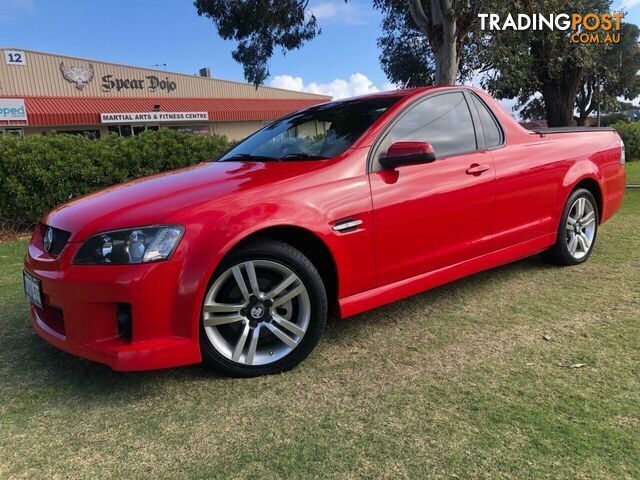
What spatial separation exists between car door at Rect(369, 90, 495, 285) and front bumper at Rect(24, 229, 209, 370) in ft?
3.82

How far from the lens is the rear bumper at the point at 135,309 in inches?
94.3

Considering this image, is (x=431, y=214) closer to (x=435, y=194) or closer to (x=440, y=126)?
(x=435, y=194)

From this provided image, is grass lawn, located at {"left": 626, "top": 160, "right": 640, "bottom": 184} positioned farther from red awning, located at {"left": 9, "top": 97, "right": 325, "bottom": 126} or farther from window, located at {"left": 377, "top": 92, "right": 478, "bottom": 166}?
red awning, located at {"left": 9, "top": 97, "right": 325, "bottom": 126}

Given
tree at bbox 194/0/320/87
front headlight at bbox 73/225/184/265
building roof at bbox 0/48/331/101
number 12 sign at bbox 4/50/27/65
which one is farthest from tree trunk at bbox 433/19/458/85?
number 12 sign at bbox 4/50/27/65

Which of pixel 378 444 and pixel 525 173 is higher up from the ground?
pixel 525 173

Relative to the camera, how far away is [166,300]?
2438mm

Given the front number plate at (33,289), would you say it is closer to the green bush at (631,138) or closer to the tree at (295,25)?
the tree at (295,25)

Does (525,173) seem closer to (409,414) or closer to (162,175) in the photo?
(409,414)

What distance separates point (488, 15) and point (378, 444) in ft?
28.9

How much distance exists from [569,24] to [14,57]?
24374 millimetres

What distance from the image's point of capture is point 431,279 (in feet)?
11.0

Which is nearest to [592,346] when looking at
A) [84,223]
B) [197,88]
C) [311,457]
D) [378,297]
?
[378,297]

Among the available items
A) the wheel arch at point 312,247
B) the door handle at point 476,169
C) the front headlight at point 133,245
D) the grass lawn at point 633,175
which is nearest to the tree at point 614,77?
the grass lawn at point 633,175

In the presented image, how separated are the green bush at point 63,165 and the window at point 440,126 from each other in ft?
19.6
